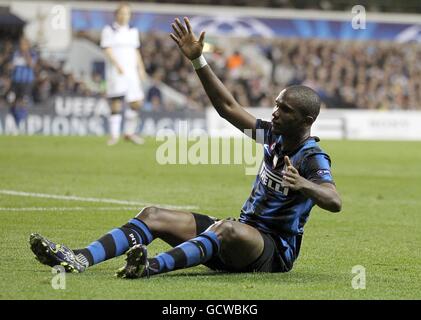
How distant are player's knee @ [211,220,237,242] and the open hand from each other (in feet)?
Answer: 4.59

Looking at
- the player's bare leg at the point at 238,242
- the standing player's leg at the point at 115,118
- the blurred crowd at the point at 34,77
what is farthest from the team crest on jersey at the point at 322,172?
the blurred crowd at the point at 34,77

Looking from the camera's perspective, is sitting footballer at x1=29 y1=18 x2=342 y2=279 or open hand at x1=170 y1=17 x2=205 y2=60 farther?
open hand at x1=170 y1=17 x2=205 y2=60

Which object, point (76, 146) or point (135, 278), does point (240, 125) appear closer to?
point (135, 278)

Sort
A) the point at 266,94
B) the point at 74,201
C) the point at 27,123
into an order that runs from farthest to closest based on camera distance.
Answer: the point at 266,94 → the point at 27,123 → the point at 74,201

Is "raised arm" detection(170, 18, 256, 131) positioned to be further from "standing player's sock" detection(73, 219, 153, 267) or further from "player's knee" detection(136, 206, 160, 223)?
"standing player's sock" detection(73, 219, 153, 267)

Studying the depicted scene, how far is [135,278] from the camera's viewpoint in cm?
646

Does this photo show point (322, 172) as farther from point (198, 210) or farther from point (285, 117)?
point (198, 210)

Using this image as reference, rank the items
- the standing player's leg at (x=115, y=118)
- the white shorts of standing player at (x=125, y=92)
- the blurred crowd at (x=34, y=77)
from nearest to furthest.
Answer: the standing player's leg at (x=115, y=118), the white shorts of standing player at (x=125, y=92), the blurred crowd at (x=34, y=77)

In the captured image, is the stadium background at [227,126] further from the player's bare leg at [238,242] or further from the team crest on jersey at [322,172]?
the team crest on jersey at [322,172]

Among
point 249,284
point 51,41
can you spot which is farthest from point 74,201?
point 51,41

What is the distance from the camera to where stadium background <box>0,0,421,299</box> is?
7832 millimetres

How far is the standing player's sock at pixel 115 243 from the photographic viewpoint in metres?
6.66

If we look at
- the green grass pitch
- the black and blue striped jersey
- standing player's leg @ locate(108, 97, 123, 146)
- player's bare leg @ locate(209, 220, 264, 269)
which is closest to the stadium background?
the green grass pitch
